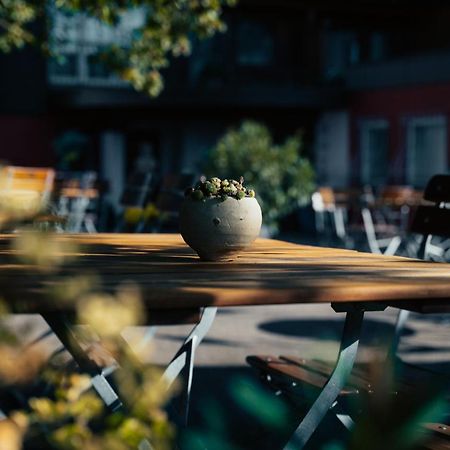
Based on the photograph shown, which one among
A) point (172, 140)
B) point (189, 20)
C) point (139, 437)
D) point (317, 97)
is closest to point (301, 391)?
point (139, 437)

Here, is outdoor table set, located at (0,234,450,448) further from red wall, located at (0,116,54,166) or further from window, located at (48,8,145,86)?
window, located at (48,8,145,86)

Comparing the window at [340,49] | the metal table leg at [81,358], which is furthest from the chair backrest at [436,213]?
the window at [340,49]

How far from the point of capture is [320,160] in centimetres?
1969

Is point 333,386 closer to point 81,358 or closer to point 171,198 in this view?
point 81,358

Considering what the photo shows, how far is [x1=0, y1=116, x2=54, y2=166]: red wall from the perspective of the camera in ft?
62.1

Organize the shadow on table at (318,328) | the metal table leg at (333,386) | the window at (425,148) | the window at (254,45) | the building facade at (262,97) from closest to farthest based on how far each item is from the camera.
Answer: the metal table leg at (333,386) < the shadow on table at (318,328) < the window at (425,148) < the building facade at (262,97) < the window at (254,45)

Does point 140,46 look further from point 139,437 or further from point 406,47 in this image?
point 406,47

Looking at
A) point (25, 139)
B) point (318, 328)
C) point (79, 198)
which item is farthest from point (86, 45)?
point (318, 328)

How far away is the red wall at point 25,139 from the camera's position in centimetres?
1892

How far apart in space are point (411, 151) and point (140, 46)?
8492mm

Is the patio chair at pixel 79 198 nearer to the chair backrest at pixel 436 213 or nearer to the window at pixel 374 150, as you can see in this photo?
the window at pixel 374 150

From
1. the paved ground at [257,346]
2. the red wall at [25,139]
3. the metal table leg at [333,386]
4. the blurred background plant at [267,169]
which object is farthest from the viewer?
the red wall at [25,139]

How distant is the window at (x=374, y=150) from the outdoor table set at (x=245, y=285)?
15570mm

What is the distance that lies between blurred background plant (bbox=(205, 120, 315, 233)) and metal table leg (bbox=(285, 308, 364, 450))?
1017 cm
